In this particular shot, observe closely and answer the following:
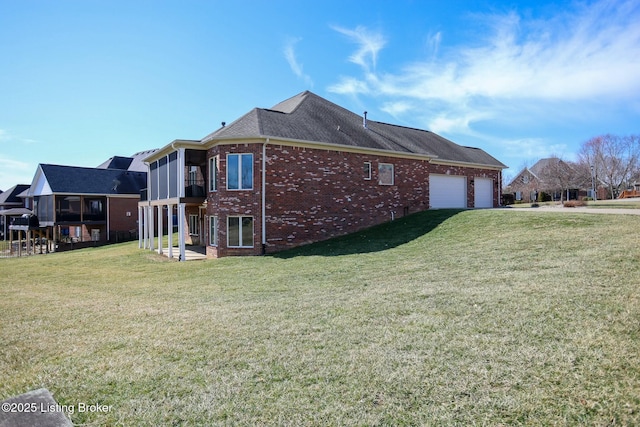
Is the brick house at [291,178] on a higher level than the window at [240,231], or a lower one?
Result: higher

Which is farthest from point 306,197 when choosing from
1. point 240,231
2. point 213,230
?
point 213,230

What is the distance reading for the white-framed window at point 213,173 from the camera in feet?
55.5

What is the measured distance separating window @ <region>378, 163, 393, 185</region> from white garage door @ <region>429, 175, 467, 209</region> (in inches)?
156

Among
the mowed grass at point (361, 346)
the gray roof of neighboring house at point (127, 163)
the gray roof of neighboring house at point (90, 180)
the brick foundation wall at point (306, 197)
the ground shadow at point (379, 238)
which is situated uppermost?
the gray roof of neighboring house at point (127, 163)

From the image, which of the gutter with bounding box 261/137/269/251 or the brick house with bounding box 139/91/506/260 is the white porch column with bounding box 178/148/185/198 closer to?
the brick house with bounding box 139/91/506/260

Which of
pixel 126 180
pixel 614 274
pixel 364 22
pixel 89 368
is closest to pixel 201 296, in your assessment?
pixel 89 368

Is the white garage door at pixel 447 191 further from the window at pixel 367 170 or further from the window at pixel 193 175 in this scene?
the window at pixel 193 175

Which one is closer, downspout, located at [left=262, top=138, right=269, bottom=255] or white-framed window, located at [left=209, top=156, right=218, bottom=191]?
downspout, located at [left=262, top=138, right=269, bottom=255]

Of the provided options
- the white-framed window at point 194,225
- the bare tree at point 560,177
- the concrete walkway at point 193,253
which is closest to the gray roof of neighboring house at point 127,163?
the white-framed window at point 194,225

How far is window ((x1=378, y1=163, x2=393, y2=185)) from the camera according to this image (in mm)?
19938

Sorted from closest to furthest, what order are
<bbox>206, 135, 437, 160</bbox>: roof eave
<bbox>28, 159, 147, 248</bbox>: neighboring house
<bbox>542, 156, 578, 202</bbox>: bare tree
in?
<bbox>206, 135, 437, 160</bbox>: roof eave → <bbox>28, 159, 147, 248</bbox>: neighboring house → <bbox>542, 156, 578, 202</bbox>: bare tree

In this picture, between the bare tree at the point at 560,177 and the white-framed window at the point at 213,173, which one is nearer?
the white-framed window at the point at 213,173

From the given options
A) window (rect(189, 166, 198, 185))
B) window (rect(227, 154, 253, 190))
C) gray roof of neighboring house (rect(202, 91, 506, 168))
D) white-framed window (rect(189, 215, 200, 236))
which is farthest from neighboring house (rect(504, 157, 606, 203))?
window (rect(189, 166, 198, 185))

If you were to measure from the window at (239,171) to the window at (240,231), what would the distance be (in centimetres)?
139
